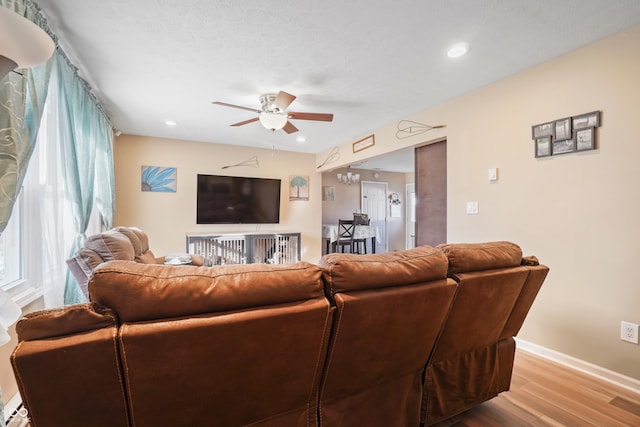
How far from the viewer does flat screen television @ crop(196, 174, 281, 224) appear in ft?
15.8

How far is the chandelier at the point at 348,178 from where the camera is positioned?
6945 millimetres

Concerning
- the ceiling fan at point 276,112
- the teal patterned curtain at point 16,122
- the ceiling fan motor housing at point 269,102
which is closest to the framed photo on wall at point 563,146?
the ceiling fan at point 276,112

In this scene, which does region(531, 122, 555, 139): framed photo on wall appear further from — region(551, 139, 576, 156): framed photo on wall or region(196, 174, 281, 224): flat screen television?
region(196, 174, 281, 224): flat screen television

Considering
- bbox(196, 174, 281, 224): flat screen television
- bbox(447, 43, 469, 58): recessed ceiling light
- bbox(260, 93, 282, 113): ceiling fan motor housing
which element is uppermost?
bbox(447, 43, 469, 58): recessed ceiling light

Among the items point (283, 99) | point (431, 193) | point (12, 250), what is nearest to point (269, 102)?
point (283, 99)

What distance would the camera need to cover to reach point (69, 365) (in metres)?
0.73

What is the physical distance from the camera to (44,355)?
700 millimetres

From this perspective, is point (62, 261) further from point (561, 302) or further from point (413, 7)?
point (561, 302)

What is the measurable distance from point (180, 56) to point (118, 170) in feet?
9.95

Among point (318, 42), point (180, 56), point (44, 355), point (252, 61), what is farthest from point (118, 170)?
point (44, 355)

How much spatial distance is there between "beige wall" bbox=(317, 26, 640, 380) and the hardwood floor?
24cm

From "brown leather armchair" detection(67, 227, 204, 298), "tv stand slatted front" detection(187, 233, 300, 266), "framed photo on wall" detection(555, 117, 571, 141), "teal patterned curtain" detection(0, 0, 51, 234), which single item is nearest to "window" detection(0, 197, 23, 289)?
"brown leather armchair" detection(67, 227, 204, 298)

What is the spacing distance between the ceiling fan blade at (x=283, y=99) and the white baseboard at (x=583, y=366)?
2971mm

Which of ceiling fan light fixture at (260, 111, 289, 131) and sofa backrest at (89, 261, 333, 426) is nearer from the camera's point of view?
sofa backrest at (89, 261, 333, 426)
